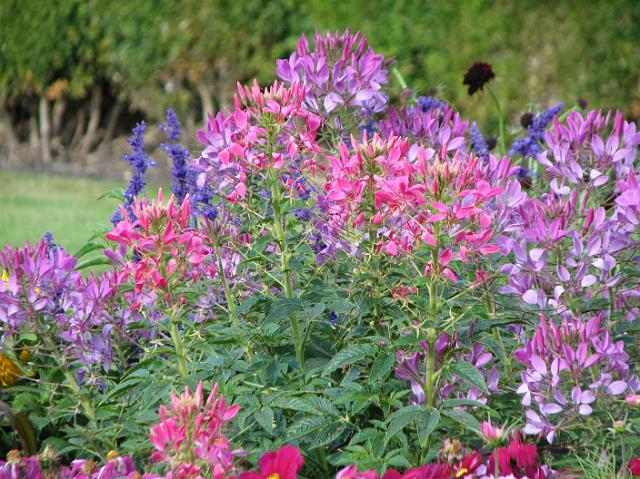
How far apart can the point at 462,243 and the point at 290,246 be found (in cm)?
46

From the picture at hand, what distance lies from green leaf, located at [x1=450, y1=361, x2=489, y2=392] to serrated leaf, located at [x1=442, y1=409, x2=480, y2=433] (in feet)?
0.22

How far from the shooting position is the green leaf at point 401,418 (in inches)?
78.2

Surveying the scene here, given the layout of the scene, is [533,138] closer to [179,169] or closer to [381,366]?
[179,169]

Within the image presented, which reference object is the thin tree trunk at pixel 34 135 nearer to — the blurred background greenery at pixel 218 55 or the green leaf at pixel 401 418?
the blurred background greenery at pixel 218 55

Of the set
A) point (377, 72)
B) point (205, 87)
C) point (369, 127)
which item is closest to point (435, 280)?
point (377, 72)

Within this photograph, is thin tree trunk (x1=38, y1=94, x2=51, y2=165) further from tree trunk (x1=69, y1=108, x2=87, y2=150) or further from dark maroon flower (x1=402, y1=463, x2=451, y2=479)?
dark maroon flower (x1=402, y1=463, x2=451, y2=479)

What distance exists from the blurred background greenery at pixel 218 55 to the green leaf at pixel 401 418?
5383 millimetres

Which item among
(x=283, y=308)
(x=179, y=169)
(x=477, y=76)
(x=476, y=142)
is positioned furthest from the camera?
(x=477, y=76)

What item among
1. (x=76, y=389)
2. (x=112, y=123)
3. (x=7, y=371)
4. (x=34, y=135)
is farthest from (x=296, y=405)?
(x=34, y=135)

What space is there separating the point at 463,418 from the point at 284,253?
21.9 inches

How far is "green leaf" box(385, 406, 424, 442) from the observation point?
199cm

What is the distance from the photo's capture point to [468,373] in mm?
2047

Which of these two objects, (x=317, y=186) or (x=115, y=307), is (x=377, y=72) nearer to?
(x=317, y=186)

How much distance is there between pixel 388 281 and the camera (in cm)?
223
